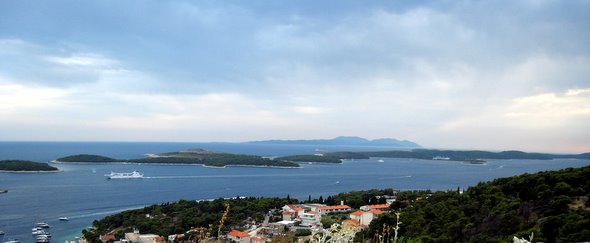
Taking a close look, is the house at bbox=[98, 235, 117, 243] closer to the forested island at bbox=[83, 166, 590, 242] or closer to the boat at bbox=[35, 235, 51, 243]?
the forested island at bbox=[83, 166, 590, 242]

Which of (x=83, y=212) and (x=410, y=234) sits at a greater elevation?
(x=410, y=234)

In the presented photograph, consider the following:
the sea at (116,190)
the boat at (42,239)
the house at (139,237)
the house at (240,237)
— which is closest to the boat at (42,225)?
the sea at (116,190)

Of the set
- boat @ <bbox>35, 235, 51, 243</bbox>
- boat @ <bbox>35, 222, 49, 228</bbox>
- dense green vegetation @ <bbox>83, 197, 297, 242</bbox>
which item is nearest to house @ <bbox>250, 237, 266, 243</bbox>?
dense green vegetation @ <bbox>83, 197, 297, 242</bbox>

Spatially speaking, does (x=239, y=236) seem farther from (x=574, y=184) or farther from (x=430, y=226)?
(x=574, y=184)

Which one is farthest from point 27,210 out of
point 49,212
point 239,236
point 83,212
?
point 239,236

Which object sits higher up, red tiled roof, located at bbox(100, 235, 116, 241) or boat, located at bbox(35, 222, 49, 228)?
red tiled roof, located at bbox(100, 235, 116, 241)

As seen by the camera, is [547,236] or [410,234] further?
[410,234]

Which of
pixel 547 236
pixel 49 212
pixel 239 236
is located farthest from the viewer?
pixel 49 212

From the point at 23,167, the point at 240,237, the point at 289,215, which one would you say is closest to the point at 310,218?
the point at 289,215
